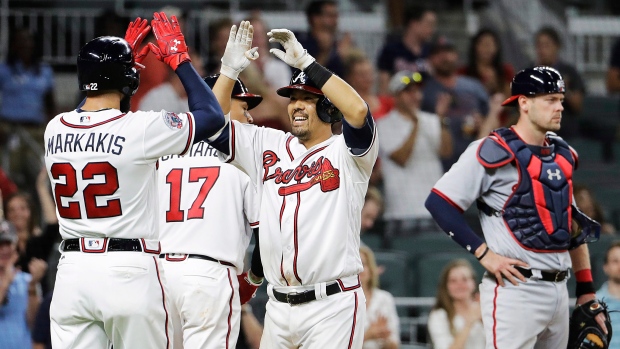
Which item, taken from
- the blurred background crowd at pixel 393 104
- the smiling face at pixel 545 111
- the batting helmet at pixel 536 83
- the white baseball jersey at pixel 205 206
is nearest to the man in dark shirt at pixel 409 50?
the blurred background crowd at pixel 393 104

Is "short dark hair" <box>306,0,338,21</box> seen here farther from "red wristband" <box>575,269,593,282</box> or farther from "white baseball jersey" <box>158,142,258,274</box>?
"red wristband" <box>575,269,593,282</box>

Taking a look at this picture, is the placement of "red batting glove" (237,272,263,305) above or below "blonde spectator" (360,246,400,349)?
above

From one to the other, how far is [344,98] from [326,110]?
0.40 meters

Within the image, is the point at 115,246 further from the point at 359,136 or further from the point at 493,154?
the point at 493,154

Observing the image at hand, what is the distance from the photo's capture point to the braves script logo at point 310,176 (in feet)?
17.0

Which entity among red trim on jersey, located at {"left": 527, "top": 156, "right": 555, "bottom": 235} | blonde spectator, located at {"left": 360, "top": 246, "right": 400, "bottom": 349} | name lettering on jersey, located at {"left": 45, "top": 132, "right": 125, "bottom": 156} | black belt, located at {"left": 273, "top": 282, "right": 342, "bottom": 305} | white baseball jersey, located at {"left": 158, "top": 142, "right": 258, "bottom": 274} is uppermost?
name lettering on jersey, located at {"left": 45, "top": 132, "right": 125, "bottom": 156}

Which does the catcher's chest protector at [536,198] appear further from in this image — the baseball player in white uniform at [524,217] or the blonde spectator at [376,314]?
the blonde spectator at [376,314]

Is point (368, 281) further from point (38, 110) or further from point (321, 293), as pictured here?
point (38, 110)

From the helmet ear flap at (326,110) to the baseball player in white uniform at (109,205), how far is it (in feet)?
2.19

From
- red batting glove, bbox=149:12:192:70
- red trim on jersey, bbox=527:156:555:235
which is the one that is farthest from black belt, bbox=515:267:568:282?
red batting glove, bbox=149:12:192:70

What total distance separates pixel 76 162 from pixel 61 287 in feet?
2.00

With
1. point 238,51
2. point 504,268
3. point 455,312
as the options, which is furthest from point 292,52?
point 455,312

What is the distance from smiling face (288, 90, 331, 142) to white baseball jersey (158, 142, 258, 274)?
608 mm

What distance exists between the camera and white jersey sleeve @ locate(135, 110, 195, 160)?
480 centimetres
